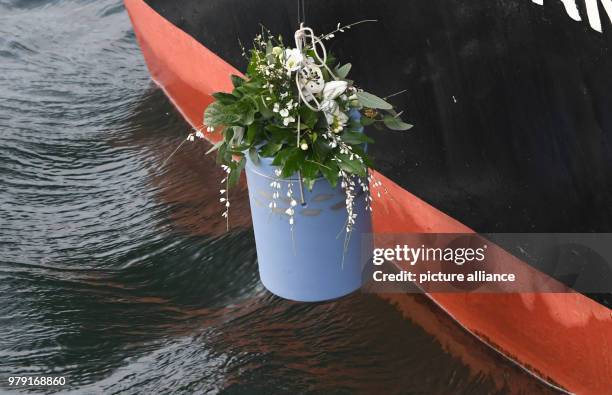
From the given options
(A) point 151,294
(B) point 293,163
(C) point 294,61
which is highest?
(C) point 294,61

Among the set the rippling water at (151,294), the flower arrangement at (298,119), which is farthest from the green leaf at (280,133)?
the rippling water at (151,294)

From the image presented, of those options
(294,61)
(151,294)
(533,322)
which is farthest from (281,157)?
(151,294)

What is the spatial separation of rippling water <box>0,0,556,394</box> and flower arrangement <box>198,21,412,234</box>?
0.99 m

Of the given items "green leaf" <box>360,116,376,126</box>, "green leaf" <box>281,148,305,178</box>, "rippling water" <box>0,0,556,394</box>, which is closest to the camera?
"green leaf" <box>281,148,305,178</box>

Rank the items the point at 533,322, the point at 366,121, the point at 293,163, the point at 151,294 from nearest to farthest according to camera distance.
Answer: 1. the point at 293,163
2. the point at 366,121
3. the point at 533,322
4. the point at 151,294

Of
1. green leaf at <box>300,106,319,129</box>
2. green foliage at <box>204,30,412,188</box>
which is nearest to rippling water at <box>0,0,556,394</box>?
green foliage at <box>204,30,412,188</box>

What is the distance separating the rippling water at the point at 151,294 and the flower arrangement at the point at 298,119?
992mm

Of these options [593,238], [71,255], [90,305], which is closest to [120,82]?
[71,255]

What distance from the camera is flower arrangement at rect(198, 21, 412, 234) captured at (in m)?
2.85

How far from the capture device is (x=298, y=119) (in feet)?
9.32

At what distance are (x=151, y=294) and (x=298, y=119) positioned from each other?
69.5 inches

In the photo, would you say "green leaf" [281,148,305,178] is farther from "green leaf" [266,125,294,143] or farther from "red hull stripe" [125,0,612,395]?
"red hull stripe" [125,0,612,395]

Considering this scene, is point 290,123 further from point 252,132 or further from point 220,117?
point 220,117

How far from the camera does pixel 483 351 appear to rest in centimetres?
367
